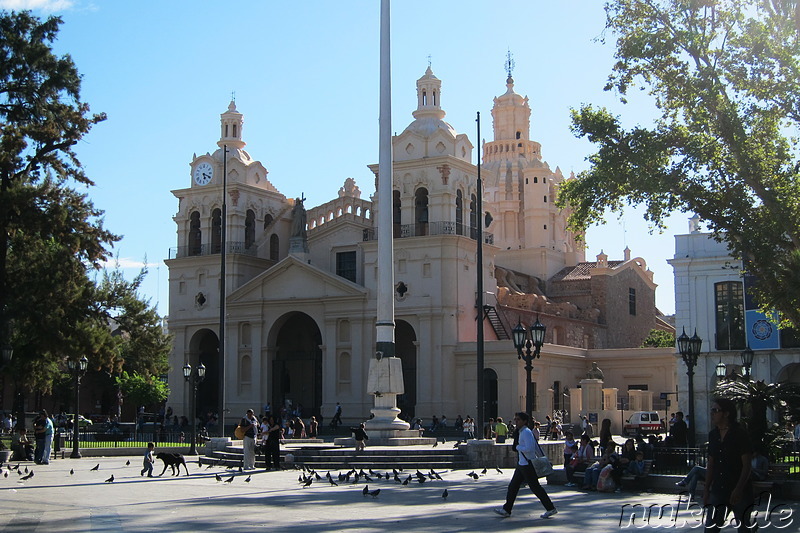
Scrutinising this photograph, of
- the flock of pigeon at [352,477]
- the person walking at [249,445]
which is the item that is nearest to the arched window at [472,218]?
the person walking at [249,445]

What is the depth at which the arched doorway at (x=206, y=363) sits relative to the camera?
59.3 metres

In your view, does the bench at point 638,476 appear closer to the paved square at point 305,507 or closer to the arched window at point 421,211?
the paved square at point 305,507

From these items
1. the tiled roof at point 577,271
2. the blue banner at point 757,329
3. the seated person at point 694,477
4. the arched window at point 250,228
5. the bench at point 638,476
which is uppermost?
the arched window at point 250,228

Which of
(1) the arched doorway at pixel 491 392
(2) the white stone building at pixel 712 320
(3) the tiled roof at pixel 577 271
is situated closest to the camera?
(2) the white stone building at pixel 712 320

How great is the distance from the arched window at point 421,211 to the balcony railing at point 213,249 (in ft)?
37.1

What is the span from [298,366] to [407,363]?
24.4ft

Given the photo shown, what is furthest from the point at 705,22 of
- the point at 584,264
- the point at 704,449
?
the point at 584,264

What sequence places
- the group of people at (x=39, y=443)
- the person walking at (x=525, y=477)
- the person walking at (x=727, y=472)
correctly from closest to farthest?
the person walking at (x=727, y=472) < the person walking at (x=525, y=477) < the group of people at (x=39, y=443)

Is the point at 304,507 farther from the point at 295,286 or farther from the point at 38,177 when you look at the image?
the point at 295,286

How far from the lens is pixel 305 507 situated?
15883mm

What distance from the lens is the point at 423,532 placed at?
42.6ft

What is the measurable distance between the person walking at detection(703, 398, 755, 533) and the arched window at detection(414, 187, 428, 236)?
143 ft

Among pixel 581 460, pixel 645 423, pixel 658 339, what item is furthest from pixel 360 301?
pixel 581 460

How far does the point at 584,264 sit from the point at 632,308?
452 cm
